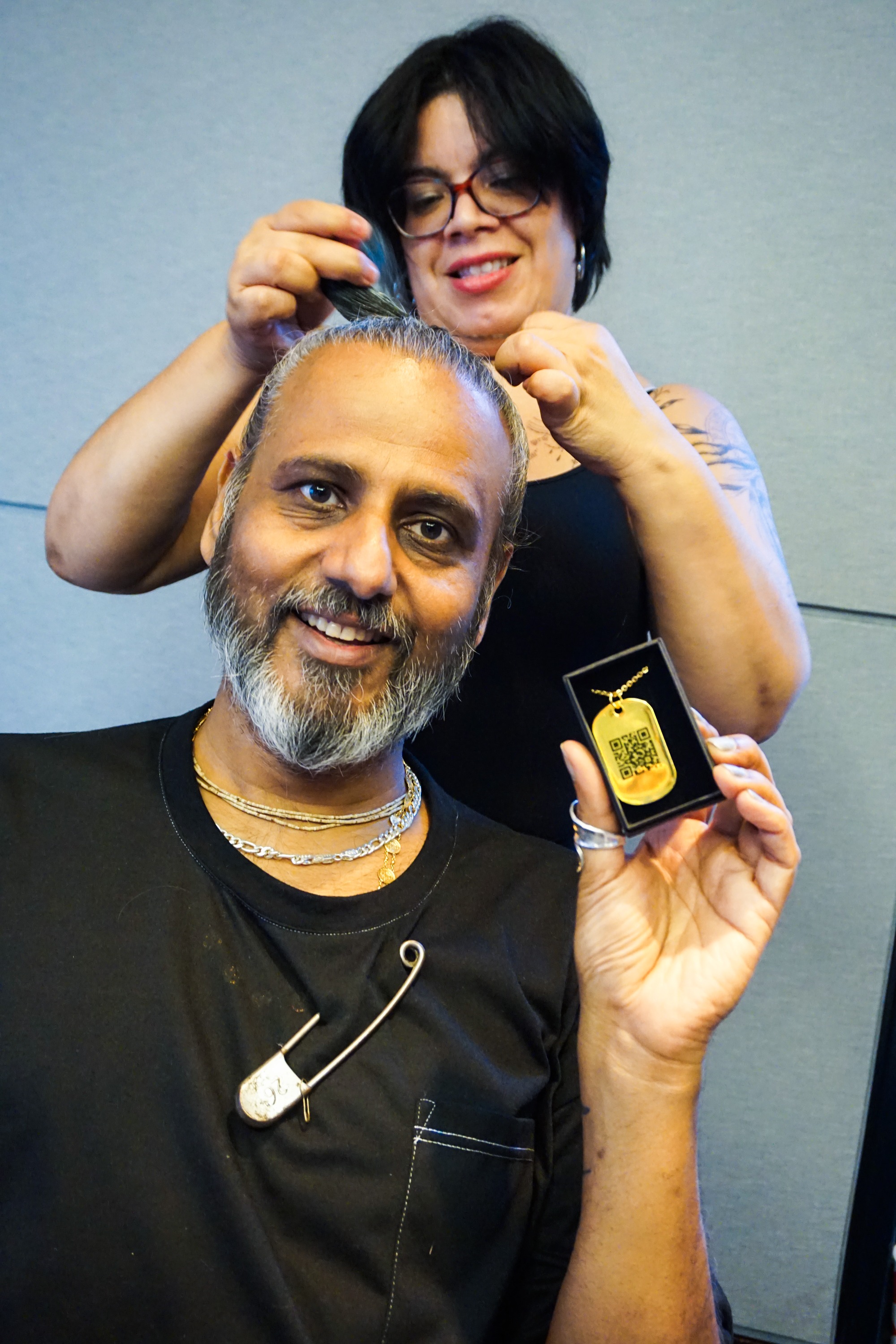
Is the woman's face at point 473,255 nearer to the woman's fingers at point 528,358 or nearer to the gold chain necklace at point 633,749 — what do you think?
the woman's fingers at point 528,358

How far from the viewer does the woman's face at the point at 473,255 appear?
163cm

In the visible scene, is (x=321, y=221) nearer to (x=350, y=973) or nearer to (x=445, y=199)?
(x=445, y=199)

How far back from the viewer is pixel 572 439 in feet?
4.51

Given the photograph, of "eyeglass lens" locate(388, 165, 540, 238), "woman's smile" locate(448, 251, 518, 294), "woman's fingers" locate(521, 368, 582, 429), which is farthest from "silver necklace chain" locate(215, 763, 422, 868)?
"eyeglass lens" locate(388, 165, 540, 238)

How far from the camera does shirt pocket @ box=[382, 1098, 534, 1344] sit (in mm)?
1160

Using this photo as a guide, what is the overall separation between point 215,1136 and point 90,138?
2.19 meters

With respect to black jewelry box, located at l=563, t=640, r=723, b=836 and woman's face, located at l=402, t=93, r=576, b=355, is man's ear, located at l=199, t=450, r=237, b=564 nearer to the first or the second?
woman's face, located at l=402, t=93, r=576, b=355

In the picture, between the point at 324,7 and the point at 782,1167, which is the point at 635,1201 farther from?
the point at 324,7

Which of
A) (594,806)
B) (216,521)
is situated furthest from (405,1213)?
(216,521)

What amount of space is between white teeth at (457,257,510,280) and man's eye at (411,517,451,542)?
532 millimetres

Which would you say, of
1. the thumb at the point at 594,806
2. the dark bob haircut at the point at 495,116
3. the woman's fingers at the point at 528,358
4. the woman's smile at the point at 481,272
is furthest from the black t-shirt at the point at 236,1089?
the dark bob haircut at the point at 495,116

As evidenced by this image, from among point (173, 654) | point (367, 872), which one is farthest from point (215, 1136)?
point (173, 654)

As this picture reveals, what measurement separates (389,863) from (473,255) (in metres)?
Result: 0.95

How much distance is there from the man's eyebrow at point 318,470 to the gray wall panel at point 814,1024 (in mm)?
1261
